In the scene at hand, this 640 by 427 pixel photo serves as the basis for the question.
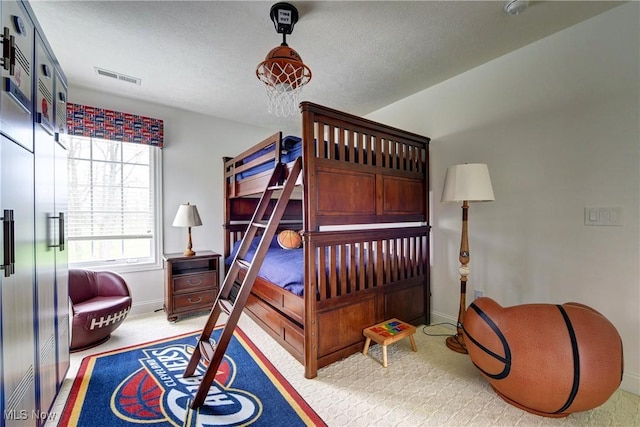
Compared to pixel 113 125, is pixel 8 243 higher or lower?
lower

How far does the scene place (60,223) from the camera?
5.80 ft

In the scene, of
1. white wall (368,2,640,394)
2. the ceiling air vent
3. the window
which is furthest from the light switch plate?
the window

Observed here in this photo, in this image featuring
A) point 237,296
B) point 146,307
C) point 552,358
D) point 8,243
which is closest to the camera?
point 8,243

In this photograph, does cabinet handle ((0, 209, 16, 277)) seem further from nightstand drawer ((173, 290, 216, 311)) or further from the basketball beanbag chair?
the basketball beanbag chair

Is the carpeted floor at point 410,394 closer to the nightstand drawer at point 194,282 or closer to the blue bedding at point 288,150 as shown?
the nightstand drawer at point 194,282

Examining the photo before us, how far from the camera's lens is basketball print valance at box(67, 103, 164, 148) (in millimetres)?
→ 2875

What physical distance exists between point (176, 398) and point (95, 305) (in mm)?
1386

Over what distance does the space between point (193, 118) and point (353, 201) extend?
8.97 ft

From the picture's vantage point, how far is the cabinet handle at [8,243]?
43.0 inches

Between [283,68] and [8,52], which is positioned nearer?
[8,52]

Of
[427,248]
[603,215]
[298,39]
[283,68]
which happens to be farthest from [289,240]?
[603,215]

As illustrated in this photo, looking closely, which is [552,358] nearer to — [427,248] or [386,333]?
[386,333]

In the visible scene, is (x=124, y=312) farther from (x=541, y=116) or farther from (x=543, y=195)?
(x=541, y=116)

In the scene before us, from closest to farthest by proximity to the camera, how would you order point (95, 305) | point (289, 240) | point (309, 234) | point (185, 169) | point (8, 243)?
point (8, 243)
point (309, 234)
point (95, 305)
point (289, 240)
point (185, 169)
